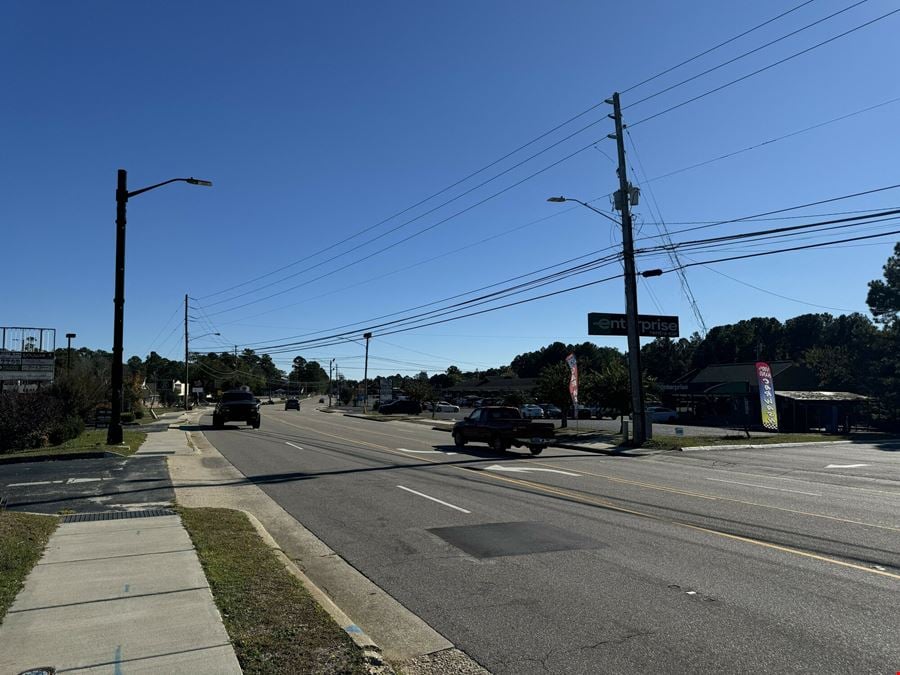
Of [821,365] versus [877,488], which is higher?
[821,365]

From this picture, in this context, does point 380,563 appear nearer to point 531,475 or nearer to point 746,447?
point 531,475

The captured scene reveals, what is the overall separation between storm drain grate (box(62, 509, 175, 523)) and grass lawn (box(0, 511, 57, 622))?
262 millimetres

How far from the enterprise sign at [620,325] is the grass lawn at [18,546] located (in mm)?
25106

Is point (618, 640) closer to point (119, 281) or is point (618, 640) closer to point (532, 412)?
point (119, 281)

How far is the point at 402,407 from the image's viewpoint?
67875 millimetres

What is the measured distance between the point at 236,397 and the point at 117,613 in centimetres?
3436

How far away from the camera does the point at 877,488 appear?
14898mm

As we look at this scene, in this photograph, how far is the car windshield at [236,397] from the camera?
38.0 metres

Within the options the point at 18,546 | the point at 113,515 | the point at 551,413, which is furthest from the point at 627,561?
the point at 551,413

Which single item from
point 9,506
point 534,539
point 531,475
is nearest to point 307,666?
point 534,539

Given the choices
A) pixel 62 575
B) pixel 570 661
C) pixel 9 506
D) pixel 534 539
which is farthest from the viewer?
pixel 9 506

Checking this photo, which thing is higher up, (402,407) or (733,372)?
(733,372)

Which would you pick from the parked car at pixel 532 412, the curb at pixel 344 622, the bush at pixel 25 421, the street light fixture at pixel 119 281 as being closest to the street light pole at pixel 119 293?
the street light fixture at pixel 119 281

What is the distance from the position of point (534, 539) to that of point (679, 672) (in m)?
4.24
